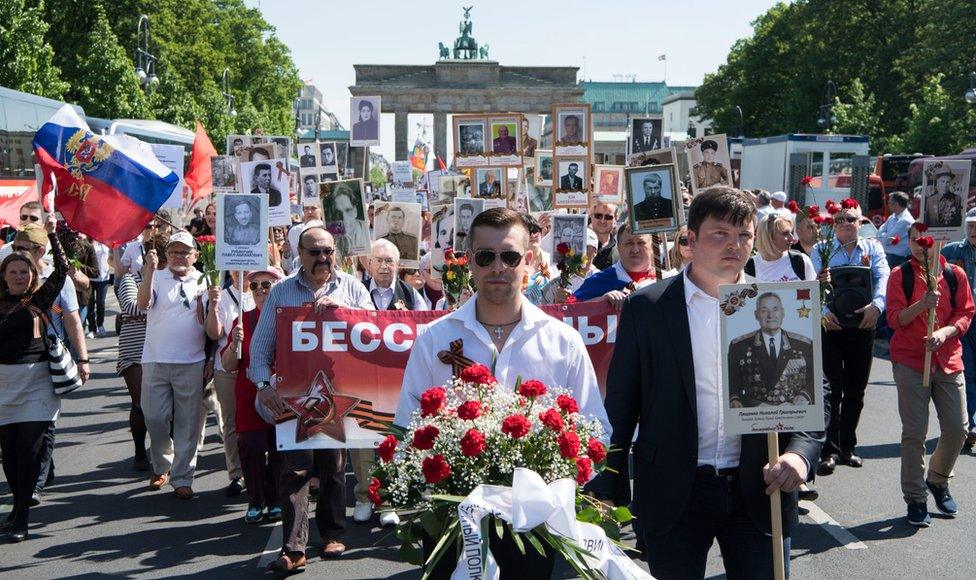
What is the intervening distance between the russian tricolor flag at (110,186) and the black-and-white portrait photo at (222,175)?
6.86m

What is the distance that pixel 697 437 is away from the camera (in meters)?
3.76

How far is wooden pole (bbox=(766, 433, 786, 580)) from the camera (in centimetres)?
360

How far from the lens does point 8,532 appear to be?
24.1 feet

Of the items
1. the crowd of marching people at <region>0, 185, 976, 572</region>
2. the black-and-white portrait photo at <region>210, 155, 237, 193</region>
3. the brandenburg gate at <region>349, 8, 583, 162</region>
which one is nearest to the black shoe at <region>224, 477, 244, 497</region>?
the crowd of marching people at <region>0, 185, 976, 572</region>

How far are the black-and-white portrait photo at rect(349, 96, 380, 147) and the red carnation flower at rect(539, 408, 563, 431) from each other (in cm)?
1228

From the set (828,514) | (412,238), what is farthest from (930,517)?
(412,238)

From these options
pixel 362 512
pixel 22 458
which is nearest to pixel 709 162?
pixel 362 512

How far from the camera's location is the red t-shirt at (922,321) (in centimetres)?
769

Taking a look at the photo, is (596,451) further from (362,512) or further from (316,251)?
(362,512)

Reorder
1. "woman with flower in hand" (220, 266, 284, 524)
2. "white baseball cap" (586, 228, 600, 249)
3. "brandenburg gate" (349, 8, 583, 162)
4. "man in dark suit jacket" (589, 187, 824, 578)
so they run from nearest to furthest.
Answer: "man in dark suit jacket" (589, 187, 824, 578)
"woman with flower in hand" (220, 266, 284, 524)
"white baseball cap" (586, 228, 600, 249)
"brandenburg gate" (349, 8, 583, 162)

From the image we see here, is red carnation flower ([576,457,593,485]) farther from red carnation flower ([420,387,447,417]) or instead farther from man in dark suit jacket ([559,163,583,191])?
man in dark suit jacket ([559,163,583,191])

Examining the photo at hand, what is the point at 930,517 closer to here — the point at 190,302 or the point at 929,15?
the point at 190,302

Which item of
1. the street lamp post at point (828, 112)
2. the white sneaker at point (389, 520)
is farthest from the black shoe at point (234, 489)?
the street lamp post at point (828, 112)

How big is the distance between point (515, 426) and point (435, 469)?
262 millimetres
